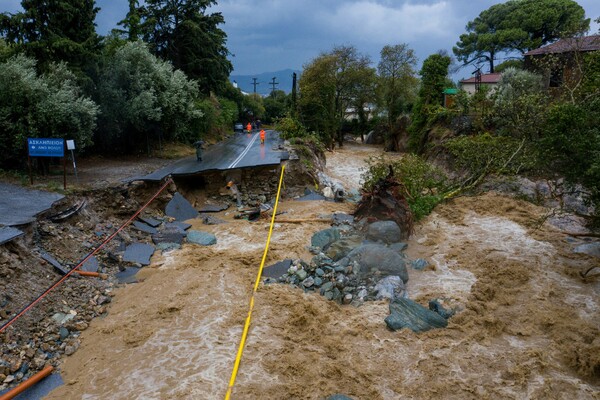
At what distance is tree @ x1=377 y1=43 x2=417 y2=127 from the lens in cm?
3781

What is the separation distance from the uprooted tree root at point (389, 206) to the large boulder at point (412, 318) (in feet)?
15.2

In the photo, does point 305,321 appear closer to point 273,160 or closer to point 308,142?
point 273,160

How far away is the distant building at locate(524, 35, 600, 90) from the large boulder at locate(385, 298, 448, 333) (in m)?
9.77

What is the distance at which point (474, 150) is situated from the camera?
17.1 metres

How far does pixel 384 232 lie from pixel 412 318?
4.28 meters

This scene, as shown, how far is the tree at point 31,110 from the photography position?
12.8 metres

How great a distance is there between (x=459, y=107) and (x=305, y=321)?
22537mm

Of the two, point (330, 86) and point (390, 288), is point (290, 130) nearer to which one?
point (330, 86)

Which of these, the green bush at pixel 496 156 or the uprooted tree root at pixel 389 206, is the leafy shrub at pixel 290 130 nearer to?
the green bush at pixel 496 156

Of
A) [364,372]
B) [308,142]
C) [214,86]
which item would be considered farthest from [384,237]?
[214,86]

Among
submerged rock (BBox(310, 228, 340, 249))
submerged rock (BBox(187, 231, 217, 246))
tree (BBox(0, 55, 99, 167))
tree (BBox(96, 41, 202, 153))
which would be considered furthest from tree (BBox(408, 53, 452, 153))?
tree (BBox(0, 55, 99, 167))

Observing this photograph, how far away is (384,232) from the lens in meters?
12.2

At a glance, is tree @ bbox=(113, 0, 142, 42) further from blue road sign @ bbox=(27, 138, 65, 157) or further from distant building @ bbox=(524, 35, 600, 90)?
distant building @ bbox=(524, 35, 600, 90)

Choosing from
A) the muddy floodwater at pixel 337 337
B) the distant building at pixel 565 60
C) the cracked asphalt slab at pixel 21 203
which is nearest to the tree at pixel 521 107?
the distant building at pixel 565 60
